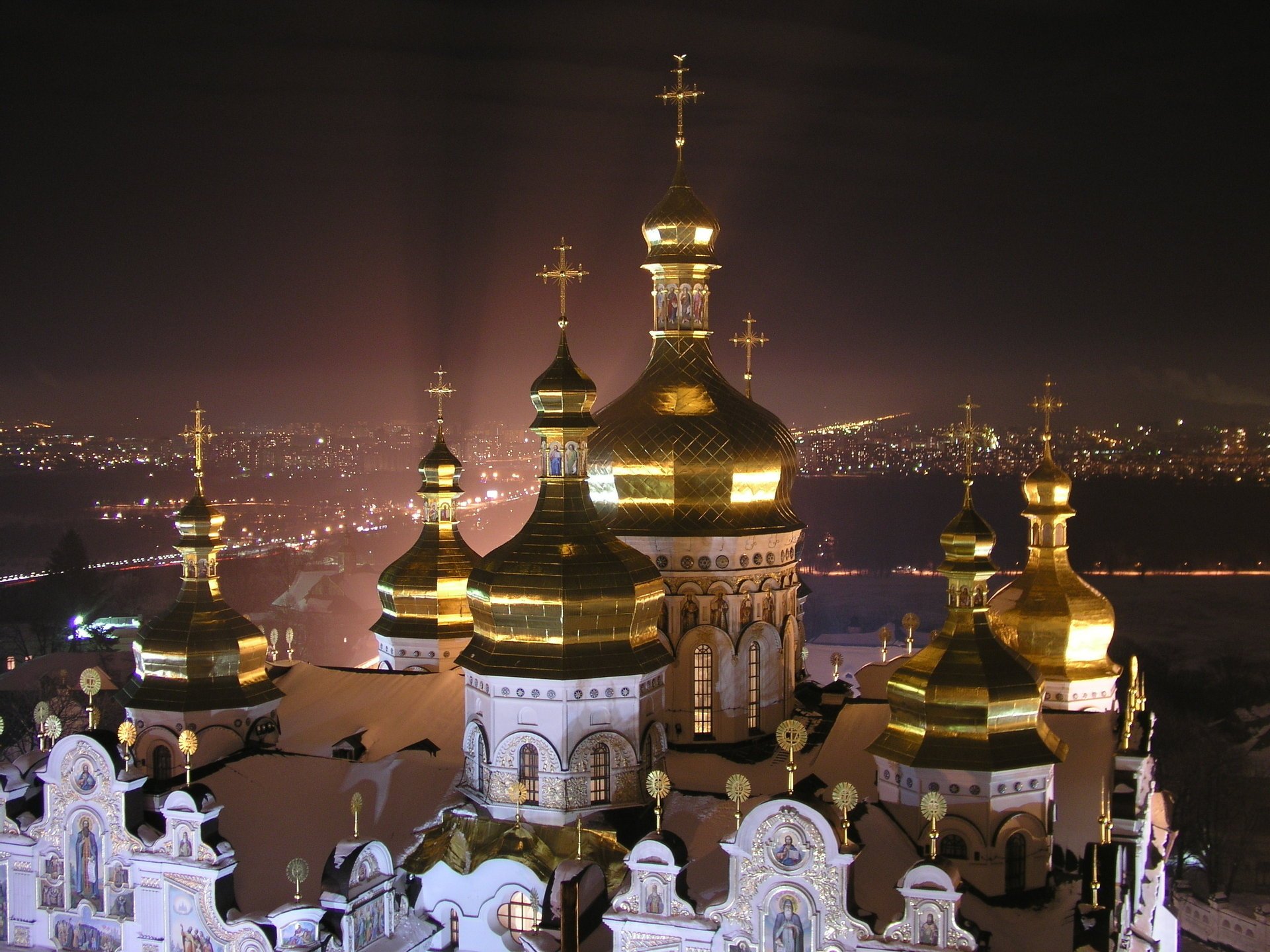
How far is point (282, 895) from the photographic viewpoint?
15469mm

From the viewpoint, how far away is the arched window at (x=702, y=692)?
18.5 m

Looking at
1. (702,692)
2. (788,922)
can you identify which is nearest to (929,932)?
(788,922)

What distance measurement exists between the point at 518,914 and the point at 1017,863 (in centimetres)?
545

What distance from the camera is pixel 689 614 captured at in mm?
18547

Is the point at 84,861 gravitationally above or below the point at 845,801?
below

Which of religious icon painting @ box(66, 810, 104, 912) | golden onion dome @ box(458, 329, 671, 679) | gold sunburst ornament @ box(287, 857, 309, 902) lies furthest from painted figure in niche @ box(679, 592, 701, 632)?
religious icon painting @ box(66, 810, 104, 912)

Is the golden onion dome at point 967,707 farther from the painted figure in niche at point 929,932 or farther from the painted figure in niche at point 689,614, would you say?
the painted figure in niche at point 689,614

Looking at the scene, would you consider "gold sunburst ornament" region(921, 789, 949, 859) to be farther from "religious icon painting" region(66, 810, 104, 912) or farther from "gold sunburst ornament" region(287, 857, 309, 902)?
"religious icon painting" region(66, 810, 104, 912)

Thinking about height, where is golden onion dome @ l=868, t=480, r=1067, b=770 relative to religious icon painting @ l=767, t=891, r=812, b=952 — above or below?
above

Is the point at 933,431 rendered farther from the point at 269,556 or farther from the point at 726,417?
the point at 269,556

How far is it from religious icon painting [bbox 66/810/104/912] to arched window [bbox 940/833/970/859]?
9.85 metres

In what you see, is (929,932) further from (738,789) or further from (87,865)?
(87,865)

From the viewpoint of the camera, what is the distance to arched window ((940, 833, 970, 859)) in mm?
14656

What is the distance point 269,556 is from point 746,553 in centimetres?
3243
